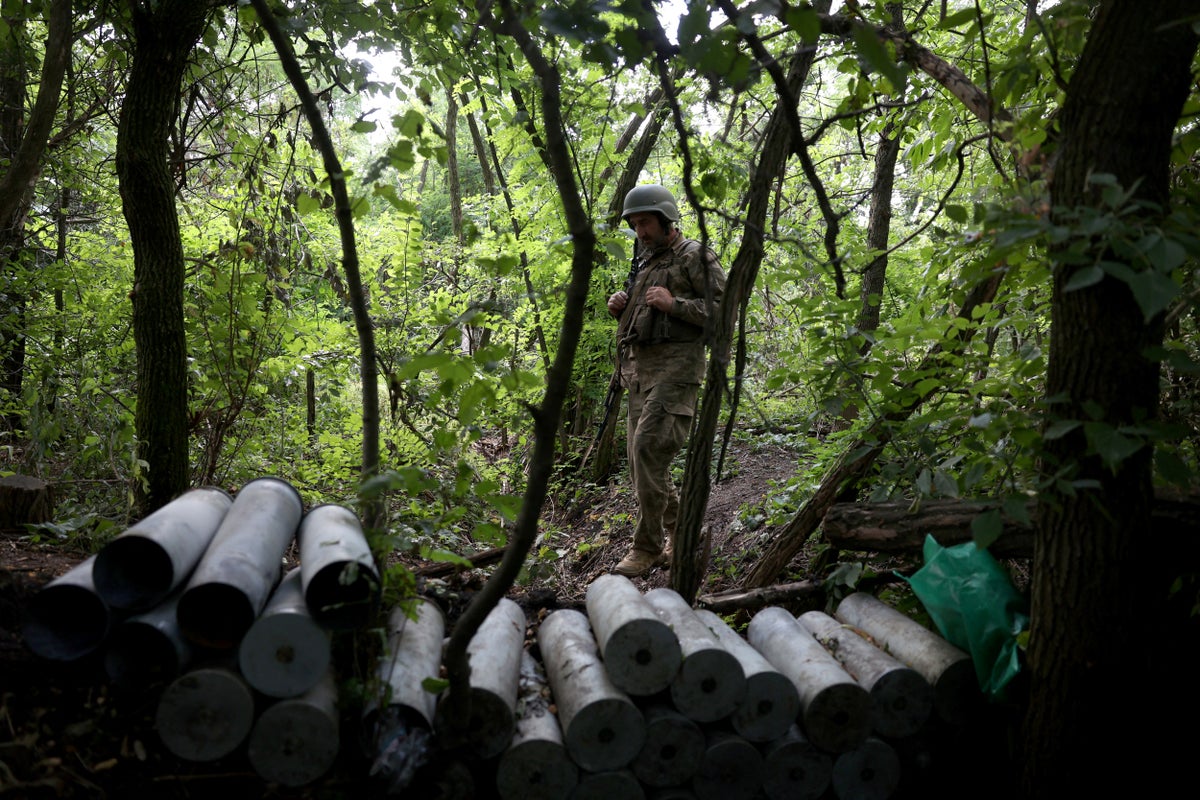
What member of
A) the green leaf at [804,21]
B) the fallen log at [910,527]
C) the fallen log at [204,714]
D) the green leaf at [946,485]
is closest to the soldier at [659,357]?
the fallen log at [910,527]

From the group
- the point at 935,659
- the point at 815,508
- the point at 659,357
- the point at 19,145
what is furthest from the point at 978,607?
the point at 19,145

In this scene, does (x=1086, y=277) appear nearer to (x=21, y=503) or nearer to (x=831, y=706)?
(x=831, y=706)

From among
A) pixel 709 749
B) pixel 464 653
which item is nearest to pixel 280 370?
pixel 464 653

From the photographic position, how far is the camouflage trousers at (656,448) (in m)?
5.32

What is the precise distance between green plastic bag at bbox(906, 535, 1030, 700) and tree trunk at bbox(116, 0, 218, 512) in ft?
13.1

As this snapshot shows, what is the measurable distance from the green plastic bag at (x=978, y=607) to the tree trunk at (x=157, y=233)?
3982 mm

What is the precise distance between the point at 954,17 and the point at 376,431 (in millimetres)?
2698

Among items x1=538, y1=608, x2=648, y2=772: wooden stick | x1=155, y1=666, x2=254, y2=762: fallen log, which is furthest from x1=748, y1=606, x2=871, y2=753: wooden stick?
x1=155, y1=666, x2=254, y2=762: fallen log

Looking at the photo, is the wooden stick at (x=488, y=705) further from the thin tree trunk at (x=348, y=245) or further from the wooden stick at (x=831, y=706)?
the wooden stick at (x=831, y=706)

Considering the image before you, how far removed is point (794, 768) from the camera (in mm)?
3100

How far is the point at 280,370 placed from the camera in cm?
579

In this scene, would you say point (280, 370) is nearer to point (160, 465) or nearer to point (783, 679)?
point (160, 465)

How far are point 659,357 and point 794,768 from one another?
288 centimetres

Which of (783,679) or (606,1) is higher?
(606,1)
